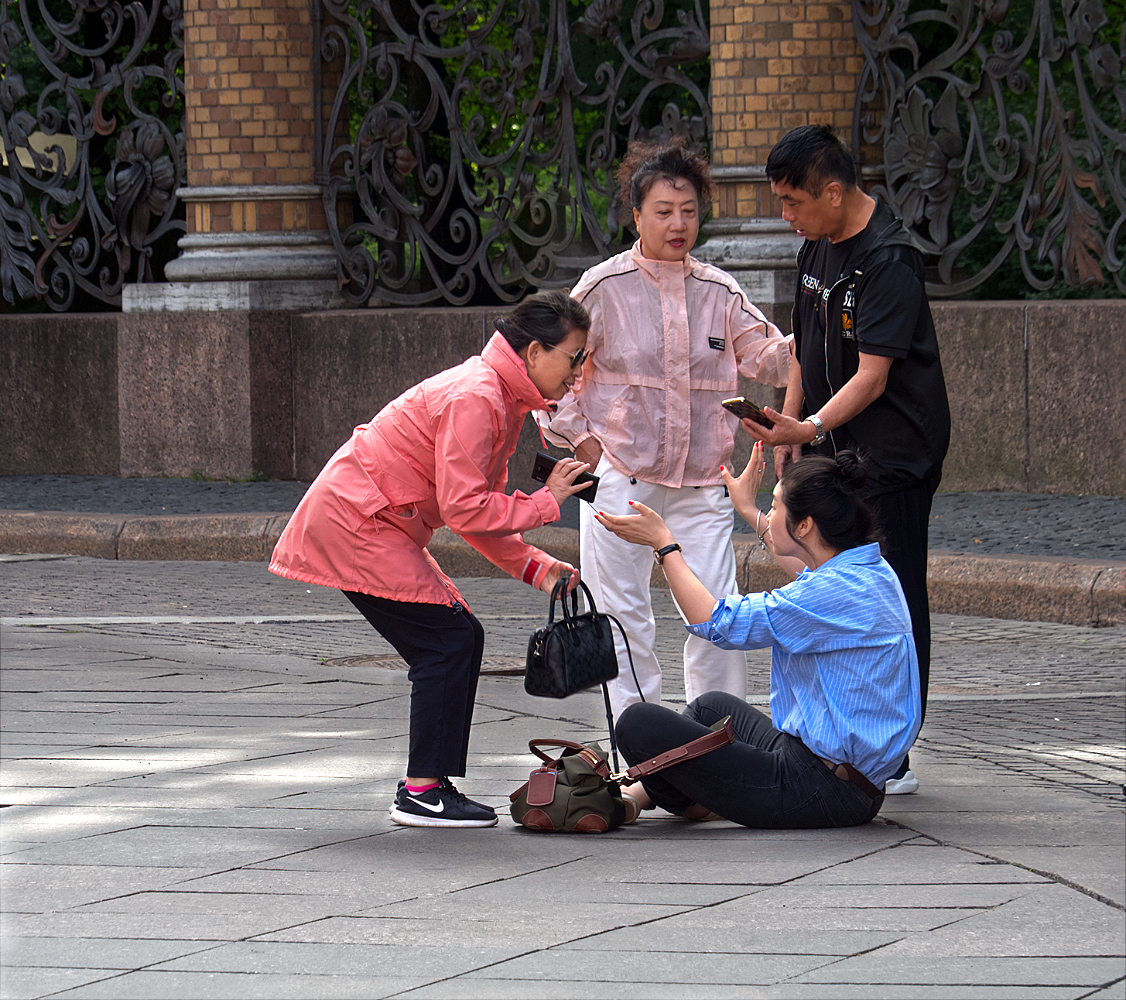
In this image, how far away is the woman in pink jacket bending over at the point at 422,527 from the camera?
4758 millimetres

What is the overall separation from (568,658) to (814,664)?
60cm

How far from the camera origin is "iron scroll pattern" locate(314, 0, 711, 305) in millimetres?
12547

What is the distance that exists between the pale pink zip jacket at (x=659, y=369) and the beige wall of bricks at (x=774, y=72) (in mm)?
6103

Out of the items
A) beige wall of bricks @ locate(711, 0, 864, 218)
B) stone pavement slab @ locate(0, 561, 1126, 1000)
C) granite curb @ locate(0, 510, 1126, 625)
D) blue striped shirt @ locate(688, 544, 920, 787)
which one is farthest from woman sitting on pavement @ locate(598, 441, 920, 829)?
beige wall of bricks @ locate(711, 0, 864, 218)

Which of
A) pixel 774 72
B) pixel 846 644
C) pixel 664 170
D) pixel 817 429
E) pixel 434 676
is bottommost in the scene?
pixel 434 676

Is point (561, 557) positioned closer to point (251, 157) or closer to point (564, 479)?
point (251, 157)

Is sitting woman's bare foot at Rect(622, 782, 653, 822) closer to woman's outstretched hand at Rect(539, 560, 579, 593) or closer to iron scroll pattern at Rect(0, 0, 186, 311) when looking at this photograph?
woman's outstretched hand at Rect(539, 560, 579, 593)

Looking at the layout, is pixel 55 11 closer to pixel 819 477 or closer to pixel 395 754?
pixel 395 754

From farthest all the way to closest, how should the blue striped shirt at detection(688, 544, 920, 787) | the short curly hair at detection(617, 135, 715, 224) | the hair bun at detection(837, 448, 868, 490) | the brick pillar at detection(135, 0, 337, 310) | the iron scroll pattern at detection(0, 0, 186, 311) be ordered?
the iron scroll pattern at detection(0, 0, 186, 311), the brick pillar at detection(135, 0, 337, 310), the short curly hair at detection(617, 135, 715, 224), the hair bun at detection(837, 448, 868, 490), the blue striped shirt at detection(688, 544, 920, 787)

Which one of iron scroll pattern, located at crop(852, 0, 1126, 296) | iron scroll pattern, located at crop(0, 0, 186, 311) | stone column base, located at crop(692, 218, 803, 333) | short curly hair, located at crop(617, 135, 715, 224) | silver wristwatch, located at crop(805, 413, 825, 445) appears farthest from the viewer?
iron scroll pattern, located at crop(0, 0, 186, 311)

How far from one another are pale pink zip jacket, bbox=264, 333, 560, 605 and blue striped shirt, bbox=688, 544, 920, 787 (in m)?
0.59

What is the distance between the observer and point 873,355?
195 inches

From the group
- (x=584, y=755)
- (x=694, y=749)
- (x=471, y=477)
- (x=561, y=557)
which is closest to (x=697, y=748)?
(x=694, y=749)

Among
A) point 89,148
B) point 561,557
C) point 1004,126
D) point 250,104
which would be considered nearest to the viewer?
point 561,557
